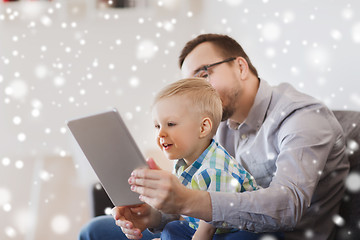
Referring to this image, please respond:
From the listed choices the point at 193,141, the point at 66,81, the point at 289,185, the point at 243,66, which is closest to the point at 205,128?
the point at 193,141

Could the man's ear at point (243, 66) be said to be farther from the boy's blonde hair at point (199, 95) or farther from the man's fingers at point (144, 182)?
the man's fingers at point (144, 182)

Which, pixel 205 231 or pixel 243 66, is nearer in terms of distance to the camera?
pixel 205 231

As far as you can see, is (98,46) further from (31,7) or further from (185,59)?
(185,59)

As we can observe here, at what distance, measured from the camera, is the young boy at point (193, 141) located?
40.8 inches

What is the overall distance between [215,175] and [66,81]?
7.11 feet

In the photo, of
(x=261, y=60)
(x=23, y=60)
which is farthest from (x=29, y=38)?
(x=261, y=60)

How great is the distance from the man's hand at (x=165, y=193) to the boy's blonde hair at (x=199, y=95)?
10.1 inches

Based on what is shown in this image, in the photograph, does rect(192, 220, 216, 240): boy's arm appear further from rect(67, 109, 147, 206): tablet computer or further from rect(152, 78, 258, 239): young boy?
rect(67, 109, 147, 206): tablet computer

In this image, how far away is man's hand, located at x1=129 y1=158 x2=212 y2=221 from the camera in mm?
838

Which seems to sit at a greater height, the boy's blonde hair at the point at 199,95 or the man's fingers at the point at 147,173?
the boy's blonde hair at the point at 199,95

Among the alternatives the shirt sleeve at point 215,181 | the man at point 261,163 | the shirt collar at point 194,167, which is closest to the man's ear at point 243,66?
the man at point 261,163

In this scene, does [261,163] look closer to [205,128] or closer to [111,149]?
[205,128]

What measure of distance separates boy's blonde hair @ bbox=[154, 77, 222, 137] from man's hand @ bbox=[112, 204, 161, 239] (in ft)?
0.97

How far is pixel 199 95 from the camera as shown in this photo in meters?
1.10
